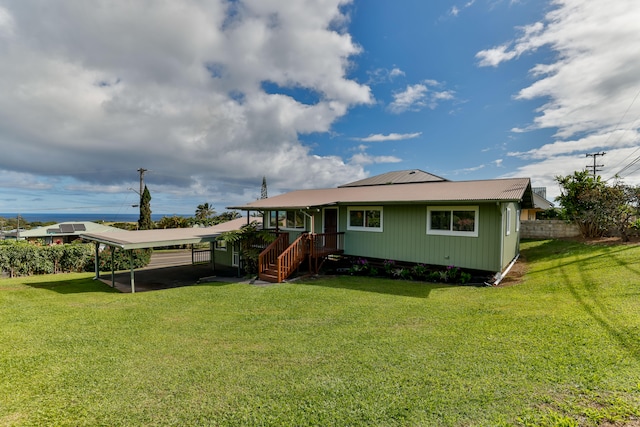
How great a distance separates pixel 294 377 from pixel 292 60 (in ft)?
39.0

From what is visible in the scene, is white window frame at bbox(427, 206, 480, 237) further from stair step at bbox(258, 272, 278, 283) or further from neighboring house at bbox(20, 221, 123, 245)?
neighboring house at bbox(20, 221, 123, 245)

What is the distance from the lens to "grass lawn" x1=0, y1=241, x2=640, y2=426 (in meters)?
3.11

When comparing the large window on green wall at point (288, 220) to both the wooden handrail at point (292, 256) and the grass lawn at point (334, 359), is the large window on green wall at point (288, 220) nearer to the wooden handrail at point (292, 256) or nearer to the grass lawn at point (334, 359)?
the wooden handrail at point (292, 256)

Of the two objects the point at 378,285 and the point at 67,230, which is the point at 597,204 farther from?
the point at 67,230

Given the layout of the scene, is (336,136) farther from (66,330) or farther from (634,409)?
(634,409)

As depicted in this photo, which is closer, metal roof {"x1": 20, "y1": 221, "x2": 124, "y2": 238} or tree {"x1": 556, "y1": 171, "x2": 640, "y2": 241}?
tree {"x1": 556, "y1": 171, "x2": 640, "y2": 241}

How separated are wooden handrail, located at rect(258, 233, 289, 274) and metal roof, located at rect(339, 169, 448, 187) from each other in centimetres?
1066

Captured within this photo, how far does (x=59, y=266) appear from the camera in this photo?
15.6 metres

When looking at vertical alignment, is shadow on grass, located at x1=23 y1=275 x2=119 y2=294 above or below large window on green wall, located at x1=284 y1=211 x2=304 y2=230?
below

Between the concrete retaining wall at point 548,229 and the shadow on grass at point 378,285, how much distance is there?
1296 centimetres

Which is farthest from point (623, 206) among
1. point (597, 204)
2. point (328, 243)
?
point (328, 243)

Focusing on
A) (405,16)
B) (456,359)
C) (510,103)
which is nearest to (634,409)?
(456,359)

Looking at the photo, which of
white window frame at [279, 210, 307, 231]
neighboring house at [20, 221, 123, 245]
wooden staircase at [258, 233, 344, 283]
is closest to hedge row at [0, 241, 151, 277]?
white window frame at [279, 210, 307, 231]

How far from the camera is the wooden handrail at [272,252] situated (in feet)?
37.4
